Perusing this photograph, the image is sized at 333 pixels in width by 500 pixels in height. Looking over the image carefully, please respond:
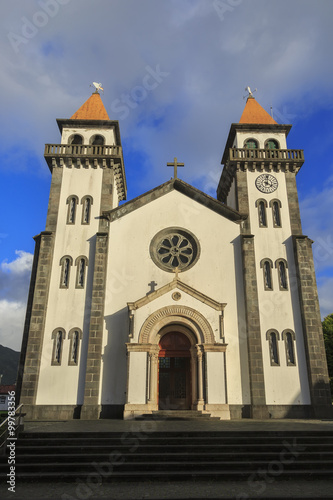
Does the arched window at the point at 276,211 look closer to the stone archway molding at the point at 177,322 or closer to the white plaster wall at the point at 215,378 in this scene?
the stone archway molding at the point at 177,322

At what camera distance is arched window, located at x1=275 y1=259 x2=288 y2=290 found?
809 inches

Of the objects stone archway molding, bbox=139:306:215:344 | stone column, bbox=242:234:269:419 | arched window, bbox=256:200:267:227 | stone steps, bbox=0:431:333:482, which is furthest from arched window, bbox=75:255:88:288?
arched window, bbox=256:200:267:227

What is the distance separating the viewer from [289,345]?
19.4 m

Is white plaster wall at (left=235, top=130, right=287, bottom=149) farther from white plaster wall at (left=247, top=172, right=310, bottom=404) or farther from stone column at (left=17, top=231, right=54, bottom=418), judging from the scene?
stone column at (left=17, top=231, right=54, bottom=418)

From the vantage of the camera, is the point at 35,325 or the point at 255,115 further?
the point at 255,115

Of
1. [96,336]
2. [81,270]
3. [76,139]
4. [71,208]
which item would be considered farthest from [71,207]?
[96,336]

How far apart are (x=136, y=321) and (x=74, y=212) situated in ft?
26.3

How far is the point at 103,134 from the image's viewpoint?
81.3 feet

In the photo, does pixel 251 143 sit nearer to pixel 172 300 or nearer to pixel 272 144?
pixel 272 144

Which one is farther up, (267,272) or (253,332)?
(267,272)

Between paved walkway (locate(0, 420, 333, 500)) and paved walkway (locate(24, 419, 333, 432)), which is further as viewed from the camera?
paved walkway (locate(24, 419, 333, 432))

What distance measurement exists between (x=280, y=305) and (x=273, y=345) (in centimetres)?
219

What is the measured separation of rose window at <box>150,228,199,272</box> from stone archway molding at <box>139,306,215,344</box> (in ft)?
9.22

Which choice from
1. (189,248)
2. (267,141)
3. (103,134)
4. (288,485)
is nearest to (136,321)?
(189,248)
